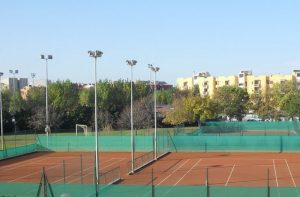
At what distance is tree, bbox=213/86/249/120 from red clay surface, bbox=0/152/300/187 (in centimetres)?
4790

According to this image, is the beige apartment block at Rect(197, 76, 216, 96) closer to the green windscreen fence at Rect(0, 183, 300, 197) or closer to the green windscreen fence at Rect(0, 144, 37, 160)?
the green windscreen fence at Rect(0, 144, 37, 160)

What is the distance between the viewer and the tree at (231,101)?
96.2m

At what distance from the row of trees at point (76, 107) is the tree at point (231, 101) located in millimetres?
14868

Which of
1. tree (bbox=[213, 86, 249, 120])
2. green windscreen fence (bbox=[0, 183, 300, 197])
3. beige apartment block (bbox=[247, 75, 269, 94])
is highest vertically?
beige apartment block (bbox=[247, 75, 269, 94])

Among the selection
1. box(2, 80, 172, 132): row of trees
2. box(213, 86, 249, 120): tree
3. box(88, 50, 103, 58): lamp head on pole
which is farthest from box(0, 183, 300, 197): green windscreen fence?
box(213, 86, 249, 120): tree

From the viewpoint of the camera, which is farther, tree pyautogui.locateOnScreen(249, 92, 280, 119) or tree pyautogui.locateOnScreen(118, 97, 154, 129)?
tree pyautogui.locateOnScreen(249, 92, 280, 119)

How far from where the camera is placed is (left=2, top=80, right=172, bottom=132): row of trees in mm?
82875

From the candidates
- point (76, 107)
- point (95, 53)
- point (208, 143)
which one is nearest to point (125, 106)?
point (76, 107)

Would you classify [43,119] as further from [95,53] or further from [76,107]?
[95,53]

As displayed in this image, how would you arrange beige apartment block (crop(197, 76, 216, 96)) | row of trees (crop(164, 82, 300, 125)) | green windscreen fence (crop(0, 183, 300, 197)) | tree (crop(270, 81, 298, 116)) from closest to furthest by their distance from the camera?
green windscreen fence (crop(0, 183, 300, 197))
tree (crop(270, 81, 298, 116))
row of trees (crop(164, 82, 300, 125))
beige apartment block (crop(197, 76, 216, 96))

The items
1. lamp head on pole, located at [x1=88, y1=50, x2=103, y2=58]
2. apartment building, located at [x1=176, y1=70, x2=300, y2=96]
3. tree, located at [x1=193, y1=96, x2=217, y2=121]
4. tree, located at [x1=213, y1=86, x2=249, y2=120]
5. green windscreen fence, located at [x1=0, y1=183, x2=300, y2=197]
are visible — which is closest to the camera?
green windscreen fence, located at [x1=0, y1=183, x2=300, y2=197]

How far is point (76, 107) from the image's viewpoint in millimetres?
90625

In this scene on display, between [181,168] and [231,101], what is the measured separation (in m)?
59.3

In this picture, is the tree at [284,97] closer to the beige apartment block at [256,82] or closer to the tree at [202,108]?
the tree at [202,108]
